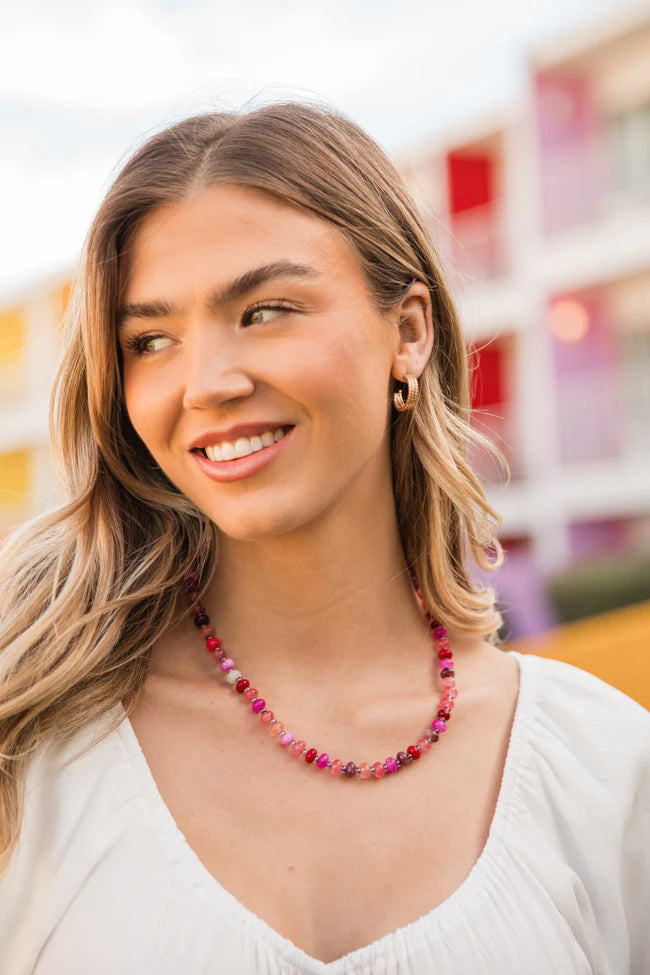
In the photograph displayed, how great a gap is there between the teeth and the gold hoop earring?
358mm

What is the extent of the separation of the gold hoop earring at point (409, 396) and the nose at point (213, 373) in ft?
1.33

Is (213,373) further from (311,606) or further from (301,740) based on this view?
(301,740)

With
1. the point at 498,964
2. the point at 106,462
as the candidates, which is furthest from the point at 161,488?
the point at 498,964

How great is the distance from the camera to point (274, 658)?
6.45ft

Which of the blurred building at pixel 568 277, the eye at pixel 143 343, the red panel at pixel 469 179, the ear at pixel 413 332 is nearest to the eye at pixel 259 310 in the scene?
the eye at pixel 143 343

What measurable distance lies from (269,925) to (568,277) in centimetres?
1329

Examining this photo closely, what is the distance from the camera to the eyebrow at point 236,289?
5.59ft

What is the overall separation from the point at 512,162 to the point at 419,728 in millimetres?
14160

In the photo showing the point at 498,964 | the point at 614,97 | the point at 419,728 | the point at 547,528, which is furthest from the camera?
the point at 547,528

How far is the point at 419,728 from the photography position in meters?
1.97

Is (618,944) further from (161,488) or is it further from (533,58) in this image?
(533,58)

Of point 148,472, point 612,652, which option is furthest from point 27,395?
point 148,472

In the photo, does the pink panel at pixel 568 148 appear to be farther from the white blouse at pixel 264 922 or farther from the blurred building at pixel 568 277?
the white blouse at pixel 264 922

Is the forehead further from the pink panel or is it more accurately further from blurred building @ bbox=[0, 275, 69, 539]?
the pink panel
